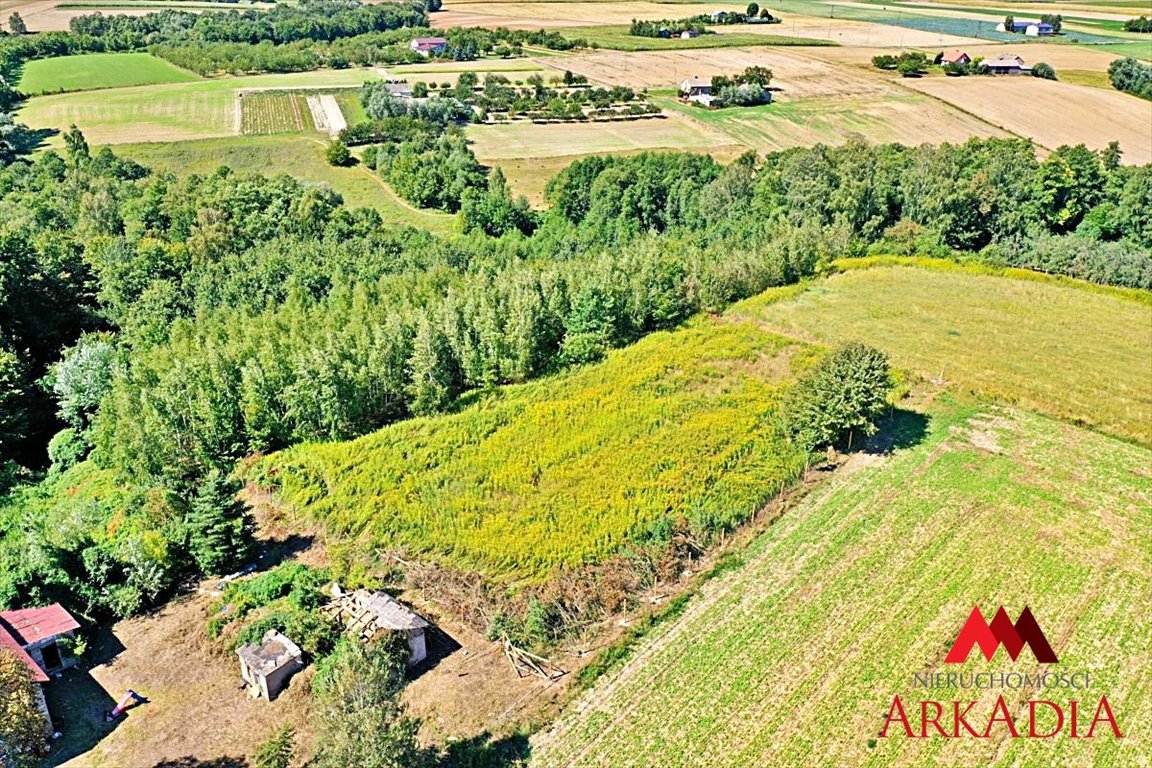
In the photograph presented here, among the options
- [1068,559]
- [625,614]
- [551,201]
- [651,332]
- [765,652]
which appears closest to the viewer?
[765,652]

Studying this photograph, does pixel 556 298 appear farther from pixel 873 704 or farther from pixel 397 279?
pixel 873 704

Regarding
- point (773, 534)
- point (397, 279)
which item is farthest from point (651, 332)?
point (773, 534)

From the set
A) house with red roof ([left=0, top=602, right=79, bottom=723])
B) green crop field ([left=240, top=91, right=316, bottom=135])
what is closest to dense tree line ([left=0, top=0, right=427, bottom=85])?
green crop field ([left=240, top=91, right=316, bottom=135])

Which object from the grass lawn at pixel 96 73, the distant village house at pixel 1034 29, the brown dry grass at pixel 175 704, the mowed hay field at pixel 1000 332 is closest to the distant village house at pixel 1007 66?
the distant village house at pixel 1034 29

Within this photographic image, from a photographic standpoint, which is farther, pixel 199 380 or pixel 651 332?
pixel 651 332

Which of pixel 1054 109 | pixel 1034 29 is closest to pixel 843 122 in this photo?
pixel 1054 109

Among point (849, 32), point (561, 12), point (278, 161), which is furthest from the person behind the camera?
point (561, 12)

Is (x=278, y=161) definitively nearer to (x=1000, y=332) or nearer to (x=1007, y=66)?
(x=1000, y=332)
